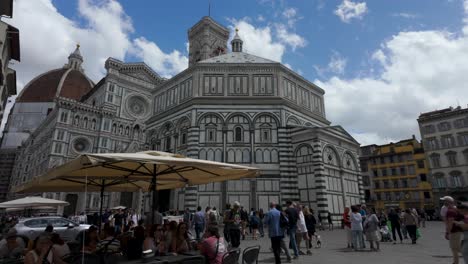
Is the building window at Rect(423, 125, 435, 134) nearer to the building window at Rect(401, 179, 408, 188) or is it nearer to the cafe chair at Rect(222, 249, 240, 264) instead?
the building window at Rect(401, 179, 408, 188)

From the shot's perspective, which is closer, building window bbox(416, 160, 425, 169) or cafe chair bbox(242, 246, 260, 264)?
cafe chair bbox(242, 246, 260, 264)

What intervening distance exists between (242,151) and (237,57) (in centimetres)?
1065

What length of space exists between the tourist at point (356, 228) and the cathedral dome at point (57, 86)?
264 ft

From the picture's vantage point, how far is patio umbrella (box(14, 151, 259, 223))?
17.2 ft

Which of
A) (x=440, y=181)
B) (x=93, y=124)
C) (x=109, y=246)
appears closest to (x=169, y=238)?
(x=109, y=246)

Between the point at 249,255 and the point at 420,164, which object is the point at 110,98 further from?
the point at 420,164

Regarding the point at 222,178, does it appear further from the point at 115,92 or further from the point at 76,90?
the point at 76,90

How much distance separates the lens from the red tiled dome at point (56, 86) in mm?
78312

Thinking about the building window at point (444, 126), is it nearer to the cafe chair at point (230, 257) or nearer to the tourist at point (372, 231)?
the tourist at point (372, 231)

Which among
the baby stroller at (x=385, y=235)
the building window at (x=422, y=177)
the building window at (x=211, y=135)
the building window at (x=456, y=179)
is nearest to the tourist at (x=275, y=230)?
the baby stroller at (x=385, y=235)

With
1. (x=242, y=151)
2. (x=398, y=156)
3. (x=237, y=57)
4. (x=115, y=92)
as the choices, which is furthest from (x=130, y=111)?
(x=398, y=156)

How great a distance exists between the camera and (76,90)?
7900cm

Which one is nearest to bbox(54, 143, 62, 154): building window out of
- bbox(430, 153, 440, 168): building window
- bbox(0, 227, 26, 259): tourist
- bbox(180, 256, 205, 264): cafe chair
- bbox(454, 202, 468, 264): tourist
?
bbox(0, 227, 26, 259): tourist

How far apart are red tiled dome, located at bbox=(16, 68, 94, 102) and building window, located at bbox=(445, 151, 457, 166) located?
8109 cm
